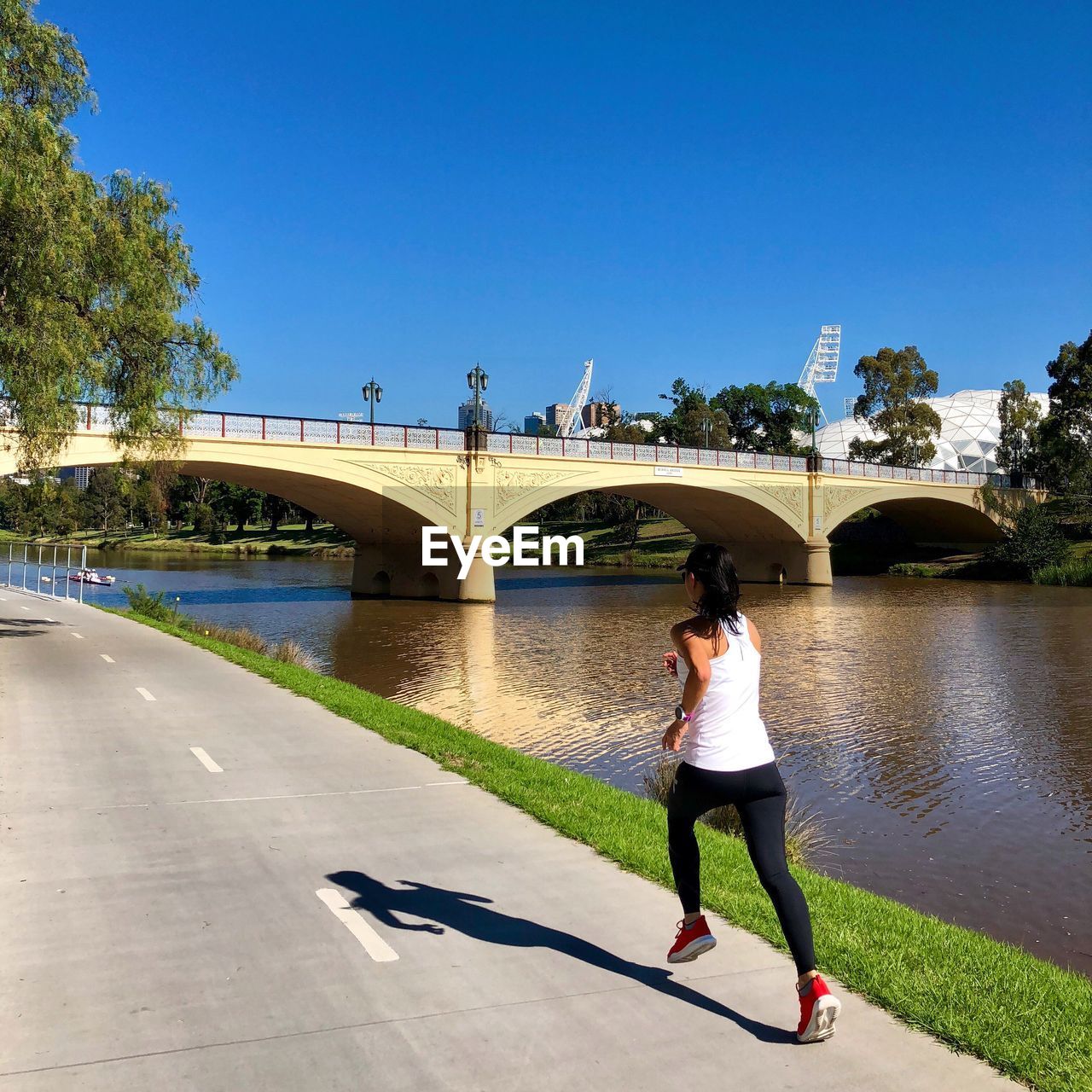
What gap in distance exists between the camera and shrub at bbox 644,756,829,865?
26.4 feet

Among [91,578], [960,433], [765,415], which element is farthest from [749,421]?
[91,578]

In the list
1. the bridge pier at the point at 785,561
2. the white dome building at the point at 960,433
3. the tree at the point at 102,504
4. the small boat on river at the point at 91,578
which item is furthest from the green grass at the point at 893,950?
the tree at the point at 102,504

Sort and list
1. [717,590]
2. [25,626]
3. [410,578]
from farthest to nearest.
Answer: [410,578] → [25,626] → [717,590]

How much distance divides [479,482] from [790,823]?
29596 millimetres

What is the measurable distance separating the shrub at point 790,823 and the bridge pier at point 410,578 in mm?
28126

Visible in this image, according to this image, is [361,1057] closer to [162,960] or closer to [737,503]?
[162,960]

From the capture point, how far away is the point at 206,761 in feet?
29.4

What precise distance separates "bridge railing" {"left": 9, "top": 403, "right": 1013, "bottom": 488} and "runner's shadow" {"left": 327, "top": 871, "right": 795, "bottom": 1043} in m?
14.5

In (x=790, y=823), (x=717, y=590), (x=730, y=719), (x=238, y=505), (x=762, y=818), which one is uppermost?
(x=238, y=505)

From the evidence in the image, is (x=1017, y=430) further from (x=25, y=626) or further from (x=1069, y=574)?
(x=25, y=626)

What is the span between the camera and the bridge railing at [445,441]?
3028 cm

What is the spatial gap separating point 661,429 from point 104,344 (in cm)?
7782

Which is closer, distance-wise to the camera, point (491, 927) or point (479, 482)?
point (491, 927)

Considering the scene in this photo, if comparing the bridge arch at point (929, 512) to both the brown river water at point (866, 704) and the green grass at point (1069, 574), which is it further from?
the brown river water at point (866, 704)
